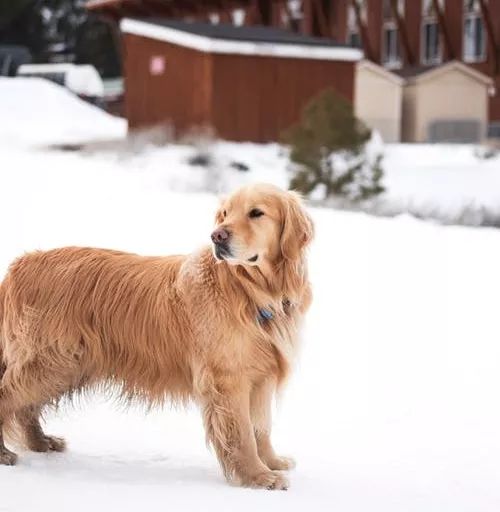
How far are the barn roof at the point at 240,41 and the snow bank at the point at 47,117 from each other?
2.54 meters

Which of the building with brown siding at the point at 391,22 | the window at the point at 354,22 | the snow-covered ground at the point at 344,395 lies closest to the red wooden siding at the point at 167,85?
the building with brown siding at the point at 391,22

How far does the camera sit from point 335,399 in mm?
5625

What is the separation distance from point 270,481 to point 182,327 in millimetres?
668

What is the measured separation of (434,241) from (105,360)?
18.3 ft

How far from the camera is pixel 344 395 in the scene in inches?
223

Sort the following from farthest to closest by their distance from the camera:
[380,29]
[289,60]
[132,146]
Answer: [380,29] → [289,60] → [132,146]

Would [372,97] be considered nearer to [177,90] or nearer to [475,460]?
[177,90]

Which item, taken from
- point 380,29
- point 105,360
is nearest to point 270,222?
point 105,360

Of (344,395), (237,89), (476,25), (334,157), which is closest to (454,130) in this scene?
(476,25)

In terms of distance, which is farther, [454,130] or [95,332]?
[454,130]

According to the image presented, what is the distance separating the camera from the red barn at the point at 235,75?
19.3 metres

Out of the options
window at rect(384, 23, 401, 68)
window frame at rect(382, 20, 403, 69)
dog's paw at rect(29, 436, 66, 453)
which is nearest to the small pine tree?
dog's paw at rect(29, 436, 66, 453)

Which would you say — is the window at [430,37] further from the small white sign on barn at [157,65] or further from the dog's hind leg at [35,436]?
the dog's hind leg at [35,436]

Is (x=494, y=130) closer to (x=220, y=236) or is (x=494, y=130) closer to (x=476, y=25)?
(x=476, y=25)
